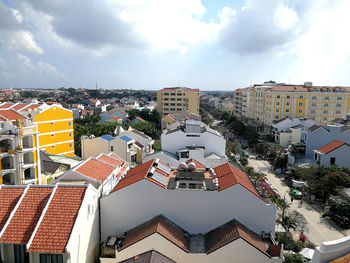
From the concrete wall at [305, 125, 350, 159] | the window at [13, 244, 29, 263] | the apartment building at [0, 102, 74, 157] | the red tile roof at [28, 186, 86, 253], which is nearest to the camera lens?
the red tile roof at [28, 186, 86, 253]

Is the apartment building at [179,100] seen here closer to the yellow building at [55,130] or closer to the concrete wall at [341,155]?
the yellow building at [55,130]

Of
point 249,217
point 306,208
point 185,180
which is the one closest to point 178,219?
point 185,180

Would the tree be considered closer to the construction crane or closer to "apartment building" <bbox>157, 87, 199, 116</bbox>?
the construction crane

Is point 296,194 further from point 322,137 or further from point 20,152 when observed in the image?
point 20,152

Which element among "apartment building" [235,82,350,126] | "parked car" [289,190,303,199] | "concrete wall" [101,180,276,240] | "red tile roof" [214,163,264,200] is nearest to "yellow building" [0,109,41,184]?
"concrete wall" [101,180,276,240]

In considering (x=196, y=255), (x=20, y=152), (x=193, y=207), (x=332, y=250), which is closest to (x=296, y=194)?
(x=193, y=207)

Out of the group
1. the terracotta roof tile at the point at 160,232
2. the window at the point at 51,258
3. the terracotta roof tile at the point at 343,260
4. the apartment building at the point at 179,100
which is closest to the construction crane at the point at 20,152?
the window at the point at 51,258

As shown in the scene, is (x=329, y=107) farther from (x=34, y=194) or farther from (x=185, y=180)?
(x=34, y=194)
